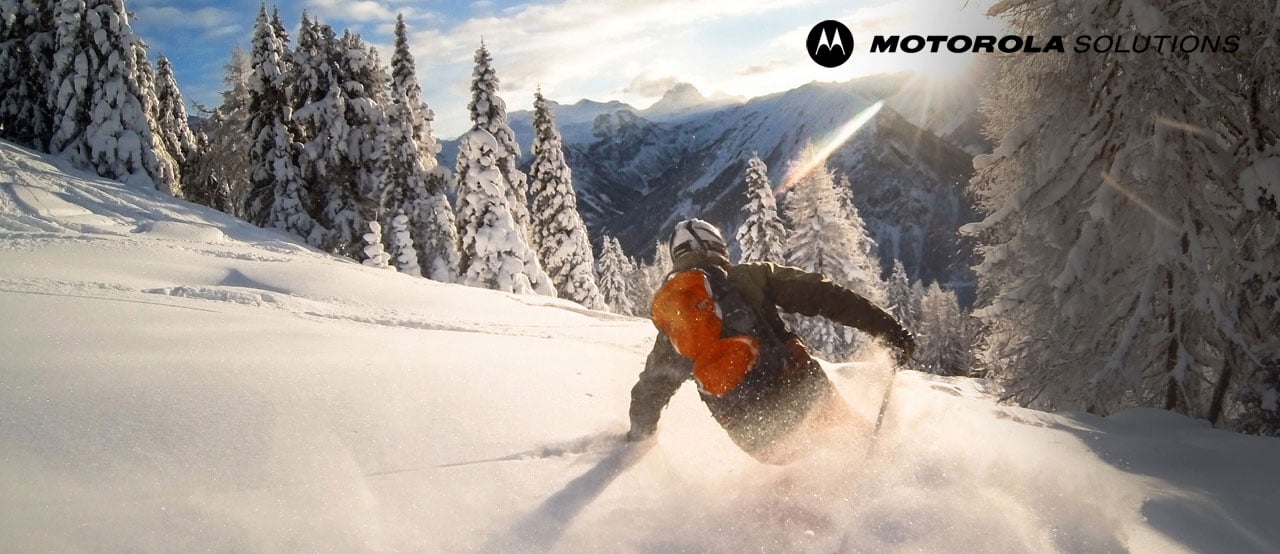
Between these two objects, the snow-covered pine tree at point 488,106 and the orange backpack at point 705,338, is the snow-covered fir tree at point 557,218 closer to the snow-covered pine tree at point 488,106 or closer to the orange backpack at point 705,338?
the snow-covered pine tree at point 488,106

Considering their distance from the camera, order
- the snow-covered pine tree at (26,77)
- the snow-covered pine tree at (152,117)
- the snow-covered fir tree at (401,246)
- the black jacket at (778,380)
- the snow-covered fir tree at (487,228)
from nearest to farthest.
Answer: the black jacket at (778,380) → the snow-covered pine tree at (152,117) → the snow-covered pine tree at (26,77) → the snow-covered fir tree at (487,228) → the snow-covered fir tree at (401,246)

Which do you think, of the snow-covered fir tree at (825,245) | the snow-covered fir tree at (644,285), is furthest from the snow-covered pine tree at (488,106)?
the snow-covered fir tree at (644,285)

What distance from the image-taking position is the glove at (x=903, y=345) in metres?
4.35

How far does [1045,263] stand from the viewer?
29.3ft

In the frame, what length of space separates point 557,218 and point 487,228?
18.8 feet

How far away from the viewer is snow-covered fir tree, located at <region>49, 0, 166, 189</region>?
69.2 ft

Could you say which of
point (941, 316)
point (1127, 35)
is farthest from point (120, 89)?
point (941, 316)

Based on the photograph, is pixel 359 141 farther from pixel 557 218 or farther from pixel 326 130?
pixel 557 218

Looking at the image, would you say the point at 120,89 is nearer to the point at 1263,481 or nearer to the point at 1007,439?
the point at 1007,439

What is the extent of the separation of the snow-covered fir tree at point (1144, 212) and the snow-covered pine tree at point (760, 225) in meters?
19.8

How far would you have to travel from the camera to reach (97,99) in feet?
70.1

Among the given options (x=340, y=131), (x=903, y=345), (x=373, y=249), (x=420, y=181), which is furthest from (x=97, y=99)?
(x=903, y=345)

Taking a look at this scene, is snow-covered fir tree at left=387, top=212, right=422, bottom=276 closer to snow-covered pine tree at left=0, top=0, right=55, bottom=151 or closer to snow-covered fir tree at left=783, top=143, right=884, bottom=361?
snow-covered pine tree at left=0, top=0, right=55, bottom=151

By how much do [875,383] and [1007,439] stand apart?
0.95m
